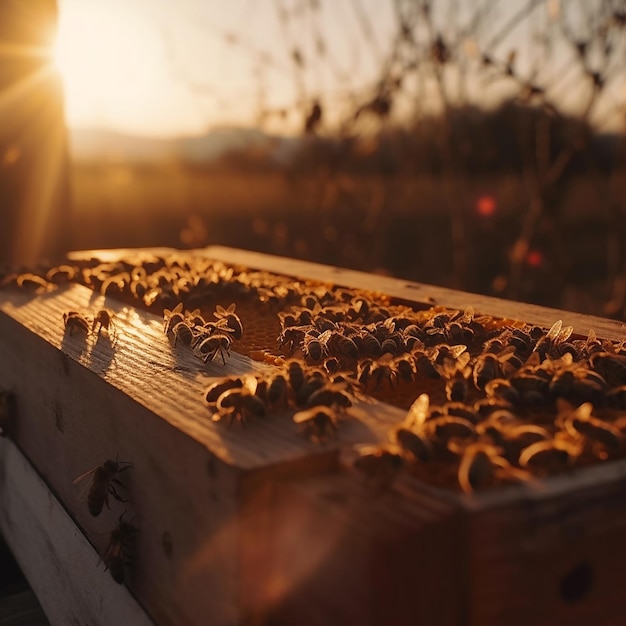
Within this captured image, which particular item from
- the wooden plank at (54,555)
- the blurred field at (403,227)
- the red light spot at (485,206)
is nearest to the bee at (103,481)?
the wooden plank at (54,555)

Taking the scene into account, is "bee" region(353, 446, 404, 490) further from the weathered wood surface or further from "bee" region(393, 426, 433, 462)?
the weathered wood surface

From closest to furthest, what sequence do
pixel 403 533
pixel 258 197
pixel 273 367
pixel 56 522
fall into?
pixel 403 533
pixel 273 367
pixel 56 522
pixel 258 197

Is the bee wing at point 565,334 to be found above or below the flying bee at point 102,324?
above

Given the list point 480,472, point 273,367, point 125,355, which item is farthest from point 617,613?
point 125,355

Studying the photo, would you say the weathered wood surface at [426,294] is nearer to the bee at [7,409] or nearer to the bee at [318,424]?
the bee at [318,424]

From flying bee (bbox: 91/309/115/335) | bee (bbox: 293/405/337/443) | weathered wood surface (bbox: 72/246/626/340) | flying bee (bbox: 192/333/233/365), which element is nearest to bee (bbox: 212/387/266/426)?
bee (bbox: 293/405/337/443)

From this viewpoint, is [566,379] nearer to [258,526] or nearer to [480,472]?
[480,472]
